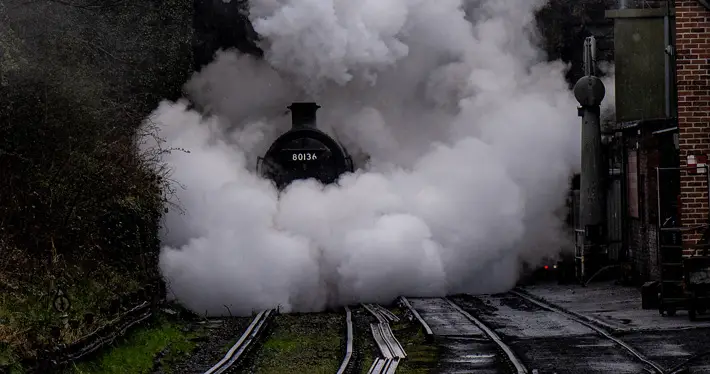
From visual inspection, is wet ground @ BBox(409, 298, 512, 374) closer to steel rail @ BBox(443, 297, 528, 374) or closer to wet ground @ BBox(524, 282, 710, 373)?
steel rail @ BBox(443, 297, 528, 374)

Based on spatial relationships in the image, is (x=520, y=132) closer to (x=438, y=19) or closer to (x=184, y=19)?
(x=438, y=19)

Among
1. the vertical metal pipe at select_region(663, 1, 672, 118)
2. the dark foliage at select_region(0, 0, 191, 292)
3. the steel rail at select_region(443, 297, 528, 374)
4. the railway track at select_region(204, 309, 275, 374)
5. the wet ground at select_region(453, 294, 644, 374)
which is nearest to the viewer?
the steel rail at select_region(443, 297, 528, 374)

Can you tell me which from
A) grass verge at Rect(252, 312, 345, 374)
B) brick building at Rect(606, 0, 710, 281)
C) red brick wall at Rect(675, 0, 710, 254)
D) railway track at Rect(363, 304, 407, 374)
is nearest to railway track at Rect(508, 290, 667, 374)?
brick building at Rect(606, 0, 710, 281)

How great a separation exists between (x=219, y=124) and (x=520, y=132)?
799cm

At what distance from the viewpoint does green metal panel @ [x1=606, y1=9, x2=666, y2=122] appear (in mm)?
20047

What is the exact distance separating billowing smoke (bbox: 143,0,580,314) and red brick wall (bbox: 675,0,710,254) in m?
5.70

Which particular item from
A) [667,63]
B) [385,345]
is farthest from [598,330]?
[667,63]

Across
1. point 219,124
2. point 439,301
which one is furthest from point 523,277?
point 219,124

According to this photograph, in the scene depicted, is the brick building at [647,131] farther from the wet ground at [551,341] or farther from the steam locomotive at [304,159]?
the steam locomotive at [304,159]

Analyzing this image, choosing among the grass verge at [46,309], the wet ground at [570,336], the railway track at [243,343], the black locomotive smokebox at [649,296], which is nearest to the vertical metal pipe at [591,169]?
the wet ground at [570,336]

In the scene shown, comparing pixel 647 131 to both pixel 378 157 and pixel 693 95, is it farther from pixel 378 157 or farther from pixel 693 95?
pixel 378 157

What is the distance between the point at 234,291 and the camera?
18234mm

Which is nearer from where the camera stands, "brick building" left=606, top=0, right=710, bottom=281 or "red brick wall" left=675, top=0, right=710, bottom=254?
"red brick wall" left=675, top=0, right=710, bottom=254

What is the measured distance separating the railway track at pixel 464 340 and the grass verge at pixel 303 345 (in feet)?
4.11
